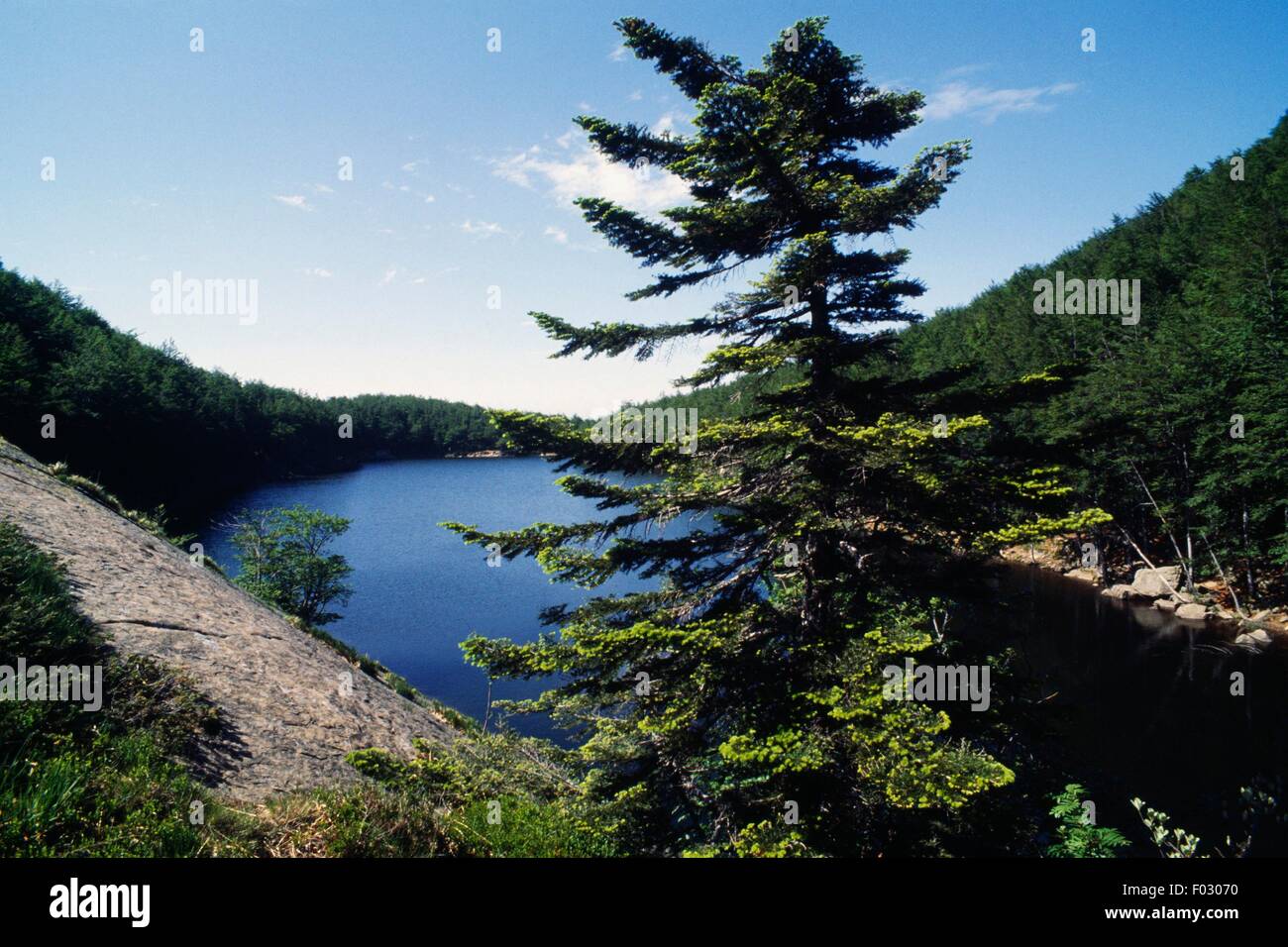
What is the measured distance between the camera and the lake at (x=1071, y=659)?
53.3 ft

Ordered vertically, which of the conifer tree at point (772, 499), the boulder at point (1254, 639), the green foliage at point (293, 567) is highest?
the conifer tree at point (772, 499)

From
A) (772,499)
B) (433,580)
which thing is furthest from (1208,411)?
(433,580)

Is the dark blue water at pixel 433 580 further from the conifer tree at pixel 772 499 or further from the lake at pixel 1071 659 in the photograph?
the conifer tree at pixel 772 499

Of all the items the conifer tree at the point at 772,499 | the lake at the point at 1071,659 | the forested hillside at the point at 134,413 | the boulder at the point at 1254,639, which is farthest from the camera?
the forested hillside at the point at 134,413

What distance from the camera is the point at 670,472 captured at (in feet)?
26.1

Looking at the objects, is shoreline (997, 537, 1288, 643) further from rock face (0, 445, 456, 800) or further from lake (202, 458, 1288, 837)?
rock face (0, 445, 456, 800)

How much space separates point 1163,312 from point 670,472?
62039 millimetres

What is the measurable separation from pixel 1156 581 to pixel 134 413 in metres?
98.3

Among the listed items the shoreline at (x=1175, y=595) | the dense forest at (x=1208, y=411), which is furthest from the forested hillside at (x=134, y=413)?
the shoreline at (x=1175, y=595)

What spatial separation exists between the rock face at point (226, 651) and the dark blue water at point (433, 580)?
482 cm

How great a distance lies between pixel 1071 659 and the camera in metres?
27.2
